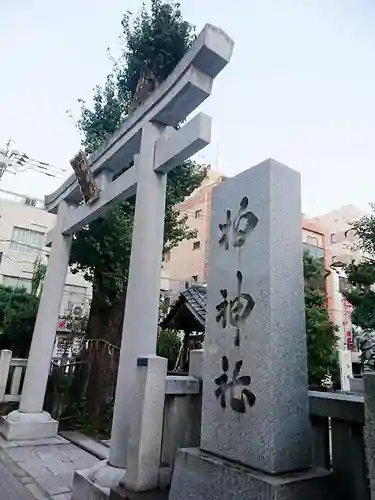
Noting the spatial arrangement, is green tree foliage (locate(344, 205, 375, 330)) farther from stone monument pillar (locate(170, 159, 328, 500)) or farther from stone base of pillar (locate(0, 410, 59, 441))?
stone monument pillar (locate(170, 159, 328, 500))

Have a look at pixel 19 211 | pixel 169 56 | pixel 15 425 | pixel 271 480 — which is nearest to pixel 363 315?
pixel 169 56

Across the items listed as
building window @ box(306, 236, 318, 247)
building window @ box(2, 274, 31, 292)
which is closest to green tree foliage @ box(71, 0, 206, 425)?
building window @ box(2, 274, 31, 292)

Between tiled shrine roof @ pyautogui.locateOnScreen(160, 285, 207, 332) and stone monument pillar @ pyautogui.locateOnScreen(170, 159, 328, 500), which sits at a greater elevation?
tiled shrine roof @ pyautogui.locateOnScreen(160, 285, 207, 332)

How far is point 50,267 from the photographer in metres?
7.60

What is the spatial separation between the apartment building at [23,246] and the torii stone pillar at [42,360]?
15.2 metres

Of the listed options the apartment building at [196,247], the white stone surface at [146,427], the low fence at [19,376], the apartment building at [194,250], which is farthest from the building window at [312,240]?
the white stone surface at [146,427]

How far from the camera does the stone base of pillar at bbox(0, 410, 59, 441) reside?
20.7 ft

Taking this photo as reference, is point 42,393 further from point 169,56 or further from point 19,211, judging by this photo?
point 19,211

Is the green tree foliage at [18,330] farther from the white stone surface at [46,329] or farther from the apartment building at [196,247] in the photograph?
the apartment building at [196,247]

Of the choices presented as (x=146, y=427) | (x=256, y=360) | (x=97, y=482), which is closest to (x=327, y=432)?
(x=256, y=360)

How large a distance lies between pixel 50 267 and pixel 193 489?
5.89 metres

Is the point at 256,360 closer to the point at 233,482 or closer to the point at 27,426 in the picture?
the point at 233,482

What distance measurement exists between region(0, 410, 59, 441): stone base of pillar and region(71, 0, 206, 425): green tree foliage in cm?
137

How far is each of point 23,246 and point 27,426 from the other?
19.1m
